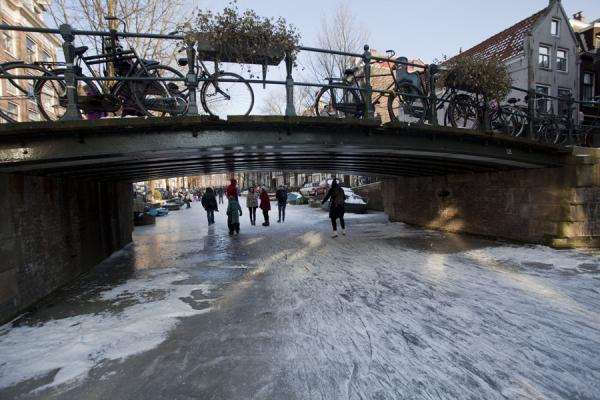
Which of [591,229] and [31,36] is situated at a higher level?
[31,36]

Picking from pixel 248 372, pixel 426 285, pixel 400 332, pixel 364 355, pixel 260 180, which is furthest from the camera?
pixel 260 180

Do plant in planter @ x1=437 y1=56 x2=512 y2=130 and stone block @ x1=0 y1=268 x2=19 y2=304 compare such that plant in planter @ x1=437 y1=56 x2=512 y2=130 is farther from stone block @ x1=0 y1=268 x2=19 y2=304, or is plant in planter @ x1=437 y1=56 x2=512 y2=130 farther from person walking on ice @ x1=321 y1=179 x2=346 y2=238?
stone block @ x1=0 y1=268 x2=19 y2=304

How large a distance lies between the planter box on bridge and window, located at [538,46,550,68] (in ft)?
78.6

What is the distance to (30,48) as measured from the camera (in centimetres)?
2134

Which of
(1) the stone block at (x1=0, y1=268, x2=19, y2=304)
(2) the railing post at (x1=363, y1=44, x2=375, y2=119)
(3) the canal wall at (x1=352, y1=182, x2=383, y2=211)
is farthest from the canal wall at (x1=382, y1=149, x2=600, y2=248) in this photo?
(1) the stone block at (x1=0, y1=268, x2=19, y2=304)

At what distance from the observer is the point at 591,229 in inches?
337

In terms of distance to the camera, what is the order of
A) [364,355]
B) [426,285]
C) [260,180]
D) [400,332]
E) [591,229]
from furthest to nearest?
[260,180] < [591,229] < [426,285] < [400,332] < [364,355]

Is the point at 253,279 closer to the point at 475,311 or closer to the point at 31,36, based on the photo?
the point at 475,311

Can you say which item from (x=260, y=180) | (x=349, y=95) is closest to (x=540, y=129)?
(x=349, y=95)

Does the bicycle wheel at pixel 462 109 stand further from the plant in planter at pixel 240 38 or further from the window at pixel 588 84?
the window at pixel 588 84

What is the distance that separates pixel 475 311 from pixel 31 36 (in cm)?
2724

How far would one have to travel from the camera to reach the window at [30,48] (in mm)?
20922

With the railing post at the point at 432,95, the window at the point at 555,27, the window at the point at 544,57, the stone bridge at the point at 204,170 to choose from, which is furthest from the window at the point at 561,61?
the railing post at the point at 432,95

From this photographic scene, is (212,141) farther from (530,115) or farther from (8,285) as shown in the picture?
(530,115)
